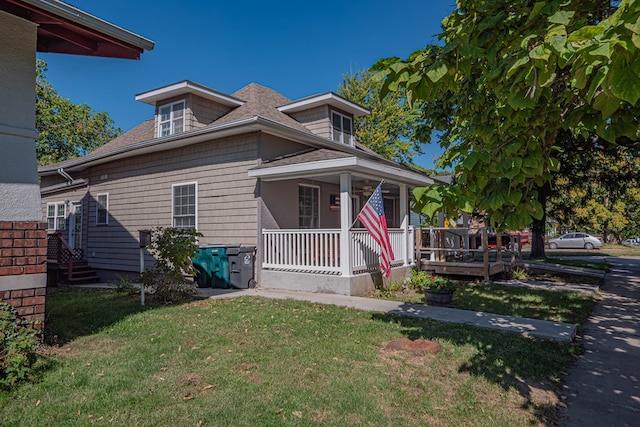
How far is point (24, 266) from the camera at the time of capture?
423 cm

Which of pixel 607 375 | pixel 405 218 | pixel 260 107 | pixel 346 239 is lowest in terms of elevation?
pixel 607 375

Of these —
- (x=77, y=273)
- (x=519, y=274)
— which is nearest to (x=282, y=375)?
(x=519, y=274)

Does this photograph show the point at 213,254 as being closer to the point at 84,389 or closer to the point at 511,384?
the point at 84,389

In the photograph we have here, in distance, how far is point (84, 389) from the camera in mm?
3410

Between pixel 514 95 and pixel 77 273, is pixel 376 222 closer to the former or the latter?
pixel 514 95

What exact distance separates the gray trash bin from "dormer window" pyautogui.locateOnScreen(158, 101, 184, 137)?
464 cm

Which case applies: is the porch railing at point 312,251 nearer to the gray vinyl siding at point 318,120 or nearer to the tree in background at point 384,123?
the gray vinyl siding at point 318,120

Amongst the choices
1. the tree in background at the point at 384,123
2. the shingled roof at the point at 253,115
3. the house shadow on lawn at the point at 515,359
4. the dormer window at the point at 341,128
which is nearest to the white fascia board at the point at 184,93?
the shingled roof at the point at 253,115

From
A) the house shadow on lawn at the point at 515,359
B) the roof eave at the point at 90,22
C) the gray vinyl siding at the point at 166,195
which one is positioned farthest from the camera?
the gray vinyl siding at the point at 166,195

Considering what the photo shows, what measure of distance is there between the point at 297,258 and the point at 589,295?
23.1 ft

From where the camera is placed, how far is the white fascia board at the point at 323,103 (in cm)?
1195

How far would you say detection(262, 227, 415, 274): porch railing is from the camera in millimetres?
8703

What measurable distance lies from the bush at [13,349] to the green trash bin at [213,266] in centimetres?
541

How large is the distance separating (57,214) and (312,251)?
1223 centimetres
